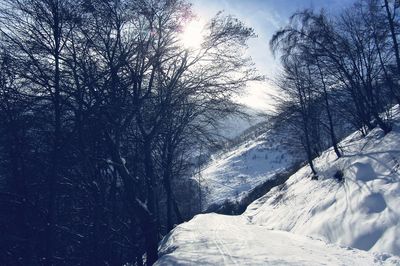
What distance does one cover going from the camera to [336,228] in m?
13.0

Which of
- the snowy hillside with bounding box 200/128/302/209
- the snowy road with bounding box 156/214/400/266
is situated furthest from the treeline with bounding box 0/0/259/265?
the snowy hillside with bounding box 200/128/302/209

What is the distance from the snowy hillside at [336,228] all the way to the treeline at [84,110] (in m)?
2.75

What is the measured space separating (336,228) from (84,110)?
321 inches

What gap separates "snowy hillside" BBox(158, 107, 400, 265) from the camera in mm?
10070

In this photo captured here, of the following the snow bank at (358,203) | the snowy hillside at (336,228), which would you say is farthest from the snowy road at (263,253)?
the snow bank at (358,203)

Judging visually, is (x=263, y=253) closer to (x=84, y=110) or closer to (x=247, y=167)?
(x=84, y=110)

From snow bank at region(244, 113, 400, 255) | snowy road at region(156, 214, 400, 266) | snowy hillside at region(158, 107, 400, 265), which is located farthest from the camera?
snow bank at region(244, 113, 400, 255)

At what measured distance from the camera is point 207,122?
1777cm

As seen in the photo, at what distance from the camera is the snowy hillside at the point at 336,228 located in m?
10.1

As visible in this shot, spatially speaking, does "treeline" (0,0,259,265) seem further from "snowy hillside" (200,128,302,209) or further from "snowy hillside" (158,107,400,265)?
"snowy hillside" (200,128,302,209)

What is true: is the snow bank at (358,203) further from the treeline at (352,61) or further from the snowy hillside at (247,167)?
the snowy hillside at (247,167)

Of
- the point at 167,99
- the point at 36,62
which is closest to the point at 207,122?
the point at 167,99

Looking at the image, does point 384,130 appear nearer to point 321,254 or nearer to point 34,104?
point 321,254

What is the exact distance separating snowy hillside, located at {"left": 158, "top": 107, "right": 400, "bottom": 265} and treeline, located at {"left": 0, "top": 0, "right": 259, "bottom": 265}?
275 cm
